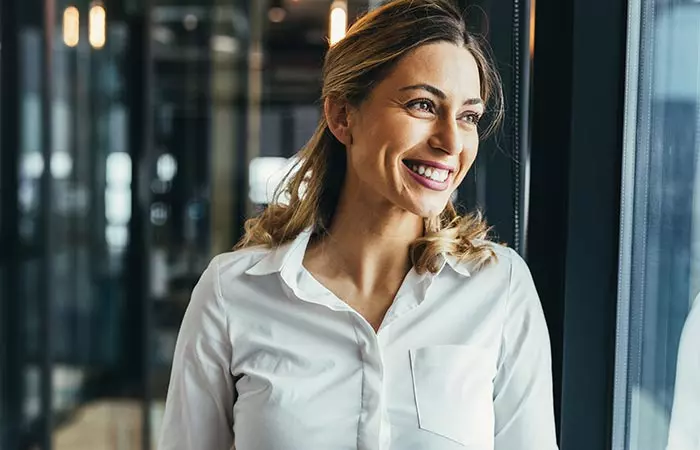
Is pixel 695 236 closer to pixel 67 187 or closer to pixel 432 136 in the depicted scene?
pixel 432 136

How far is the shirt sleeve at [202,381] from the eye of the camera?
4.33 ft

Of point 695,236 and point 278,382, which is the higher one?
point 695,236

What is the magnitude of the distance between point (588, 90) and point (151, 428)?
437 centimetres

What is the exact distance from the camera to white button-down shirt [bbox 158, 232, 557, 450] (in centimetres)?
123

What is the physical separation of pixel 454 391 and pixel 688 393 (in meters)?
0.33

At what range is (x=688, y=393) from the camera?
1.12 meters

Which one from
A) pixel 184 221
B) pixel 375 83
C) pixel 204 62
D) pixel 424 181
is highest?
pixel 204 62

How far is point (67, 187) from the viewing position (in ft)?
15.9

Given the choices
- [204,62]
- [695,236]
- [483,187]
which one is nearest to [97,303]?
[204,62]

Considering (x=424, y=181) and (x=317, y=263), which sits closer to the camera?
(x=424, y=181)

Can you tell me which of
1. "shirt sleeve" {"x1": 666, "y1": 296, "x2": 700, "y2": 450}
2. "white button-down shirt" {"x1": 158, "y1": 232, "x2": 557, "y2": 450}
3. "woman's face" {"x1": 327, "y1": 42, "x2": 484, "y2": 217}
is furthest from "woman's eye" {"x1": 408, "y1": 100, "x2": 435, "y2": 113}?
"shirt sleeve" {"x1": 666, "y1": 296, "x2": 700, "y2": 450}

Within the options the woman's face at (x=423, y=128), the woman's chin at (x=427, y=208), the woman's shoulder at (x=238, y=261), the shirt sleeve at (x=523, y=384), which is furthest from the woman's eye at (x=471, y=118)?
the woman's shoulder at (x=238, y=261)

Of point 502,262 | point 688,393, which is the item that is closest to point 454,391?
point 502,262

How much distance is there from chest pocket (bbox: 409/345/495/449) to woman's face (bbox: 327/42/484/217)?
22 centimetres
